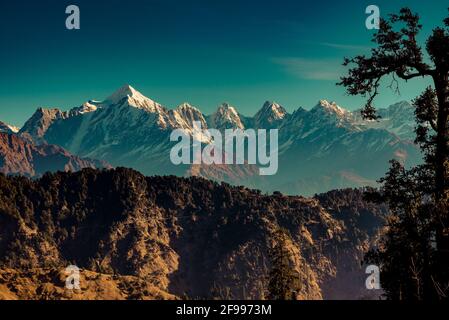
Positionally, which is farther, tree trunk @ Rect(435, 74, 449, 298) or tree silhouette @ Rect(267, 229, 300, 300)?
tree silhouette @ Rect(267, 229, 300, 300)

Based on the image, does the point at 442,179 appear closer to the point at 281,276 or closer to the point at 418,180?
the point at 418,180

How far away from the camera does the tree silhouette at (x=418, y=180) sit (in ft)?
97.7

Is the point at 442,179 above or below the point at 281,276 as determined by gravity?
above

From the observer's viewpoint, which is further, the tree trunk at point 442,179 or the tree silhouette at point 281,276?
the tree silhouette at point 281,276

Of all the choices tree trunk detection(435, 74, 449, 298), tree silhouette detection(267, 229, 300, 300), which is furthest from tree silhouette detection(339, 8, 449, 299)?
tree silhouette detection(267, 229, 300, 300)

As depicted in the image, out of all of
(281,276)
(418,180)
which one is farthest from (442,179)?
(281,276)

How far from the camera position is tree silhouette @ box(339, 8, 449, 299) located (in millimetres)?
29766

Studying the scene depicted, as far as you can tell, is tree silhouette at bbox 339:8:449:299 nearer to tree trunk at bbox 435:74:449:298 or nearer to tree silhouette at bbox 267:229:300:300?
tree trunk at bbox 435:74:449:298

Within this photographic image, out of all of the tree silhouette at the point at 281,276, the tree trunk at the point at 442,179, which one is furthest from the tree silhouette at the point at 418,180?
the tree silhouette at the point at 281,276

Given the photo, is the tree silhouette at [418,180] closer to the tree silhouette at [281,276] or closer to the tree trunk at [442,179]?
the tree trunk at [442,179]

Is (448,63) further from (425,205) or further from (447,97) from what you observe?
(425,205)

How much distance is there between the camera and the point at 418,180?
3238 centimetres
